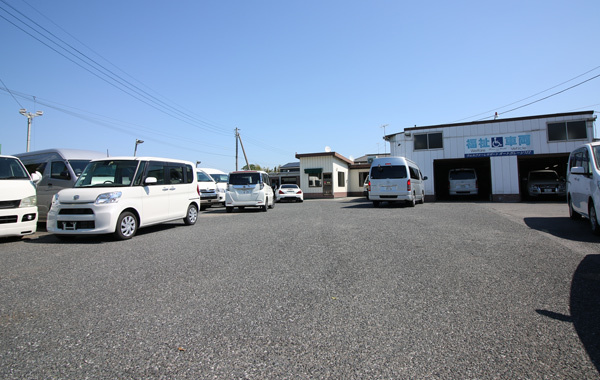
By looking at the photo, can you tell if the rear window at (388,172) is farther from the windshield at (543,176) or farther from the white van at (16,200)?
the white van at (16,200)

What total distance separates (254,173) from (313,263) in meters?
9.95

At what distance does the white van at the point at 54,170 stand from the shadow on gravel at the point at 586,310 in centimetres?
1057

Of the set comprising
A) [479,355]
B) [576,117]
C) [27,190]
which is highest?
[576,117]

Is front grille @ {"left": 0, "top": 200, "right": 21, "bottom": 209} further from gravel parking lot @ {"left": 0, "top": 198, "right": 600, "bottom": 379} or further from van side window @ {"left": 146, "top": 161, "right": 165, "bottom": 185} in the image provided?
van side window @ {"left": 146, "top": 161, "right": 165, "bottom": 185}

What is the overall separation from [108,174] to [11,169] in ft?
6.83

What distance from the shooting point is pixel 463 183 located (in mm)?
19656

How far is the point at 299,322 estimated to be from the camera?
2914 millimetres

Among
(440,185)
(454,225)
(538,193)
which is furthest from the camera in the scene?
(440,185)

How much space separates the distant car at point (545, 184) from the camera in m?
17.5

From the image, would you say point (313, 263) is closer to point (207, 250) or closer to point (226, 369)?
point (207, 250)

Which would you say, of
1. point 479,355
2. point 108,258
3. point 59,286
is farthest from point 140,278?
point 479,355

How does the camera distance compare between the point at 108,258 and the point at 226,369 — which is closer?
the point at 226,369

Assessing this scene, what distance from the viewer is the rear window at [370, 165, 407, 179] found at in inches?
583

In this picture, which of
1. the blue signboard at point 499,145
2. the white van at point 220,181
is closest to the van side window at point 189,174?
the white van at point 220,181
